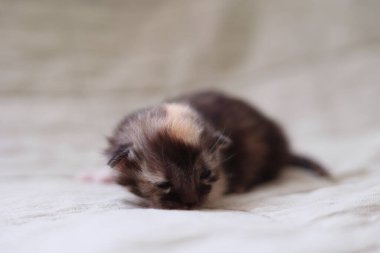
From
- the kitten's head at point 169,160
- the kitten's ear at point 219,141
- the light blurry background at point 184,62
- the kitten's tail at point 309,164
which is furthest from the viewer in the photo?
the light blurry background at point 184,62

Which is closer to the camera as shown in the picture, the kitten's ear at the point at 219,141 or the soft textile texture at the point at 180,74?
the kitten's ear at the point at 219,141

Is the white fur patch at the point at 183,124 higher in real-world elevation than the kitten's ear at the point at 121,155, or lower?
higher

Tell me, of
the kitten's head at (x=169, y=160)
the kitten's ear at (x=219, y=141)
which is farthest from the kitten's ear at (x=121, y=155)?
the kitten's ear at (x=219, y=141)

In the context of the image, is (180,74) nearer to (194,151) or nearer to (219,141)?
(219,141)

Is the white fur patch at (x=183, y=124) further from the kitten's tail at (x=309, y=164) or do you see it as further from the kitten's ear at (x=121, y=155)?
the kitten's tail at (x=309, y=164)

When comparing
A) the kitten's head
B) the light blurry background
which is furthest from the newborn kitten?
the light blurry background

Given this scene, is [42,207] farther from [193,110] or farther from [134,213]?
[193,110]

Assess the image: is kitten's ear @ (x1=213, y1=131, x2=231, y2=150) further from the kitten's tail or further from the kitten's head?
the kitten's tail
